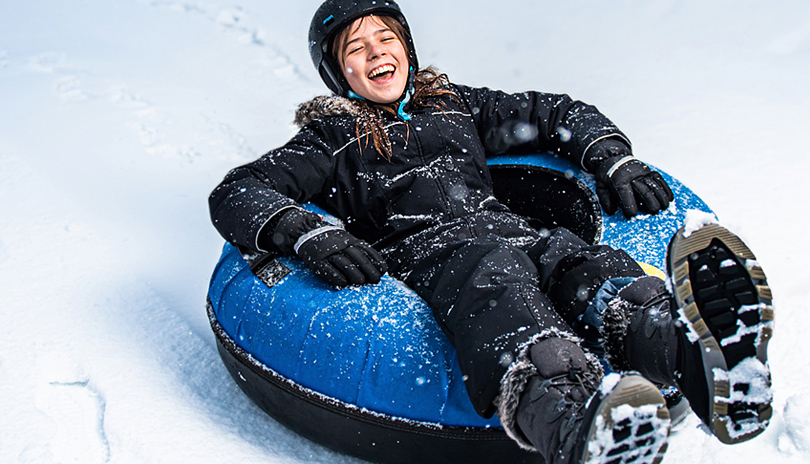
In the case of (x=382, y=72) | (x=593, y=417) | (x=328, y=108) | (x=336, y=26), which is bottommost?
(x=593, y=417)

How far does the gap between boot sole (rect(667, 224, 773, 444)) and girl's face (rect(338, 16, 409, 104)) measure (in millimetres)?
1373

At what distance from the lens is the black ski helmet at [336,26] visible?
7.30ft

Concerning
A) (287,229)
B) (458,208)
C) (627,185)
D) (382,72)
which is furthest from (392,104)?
(627,185)

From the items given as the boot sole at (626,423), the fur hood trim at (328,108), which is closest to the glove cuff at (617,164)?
the fur hood trim at (328,108)

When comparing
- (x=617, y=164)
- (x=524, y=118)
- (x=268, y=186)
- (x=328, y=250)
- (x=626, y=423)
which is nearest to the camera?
(x=626, y=423)

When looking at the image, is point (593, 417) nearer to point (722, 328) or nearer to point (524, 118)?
point (722, 328)

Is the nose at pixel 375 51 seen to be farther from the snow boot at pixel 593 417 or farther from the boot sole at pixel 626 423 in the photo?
the boot sole at pixel 626 423

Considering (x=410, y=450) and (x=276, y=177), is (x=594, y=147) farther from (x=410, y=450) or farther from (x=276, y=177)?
(x=410, y=450)

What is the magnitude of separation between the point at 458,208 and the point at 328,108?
1.94 ft

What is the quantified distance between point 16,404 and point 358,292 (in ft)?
3.46

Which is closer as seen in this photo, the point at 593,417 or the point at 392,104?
the point at 593,417

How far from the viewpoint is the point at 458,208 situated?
211 cm

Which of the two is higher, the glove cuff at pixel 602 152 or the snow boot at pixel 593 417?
the glove cuff at pixel 602 152

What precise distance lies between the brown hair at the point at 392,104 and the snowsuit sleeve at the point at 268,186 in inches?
6.3
